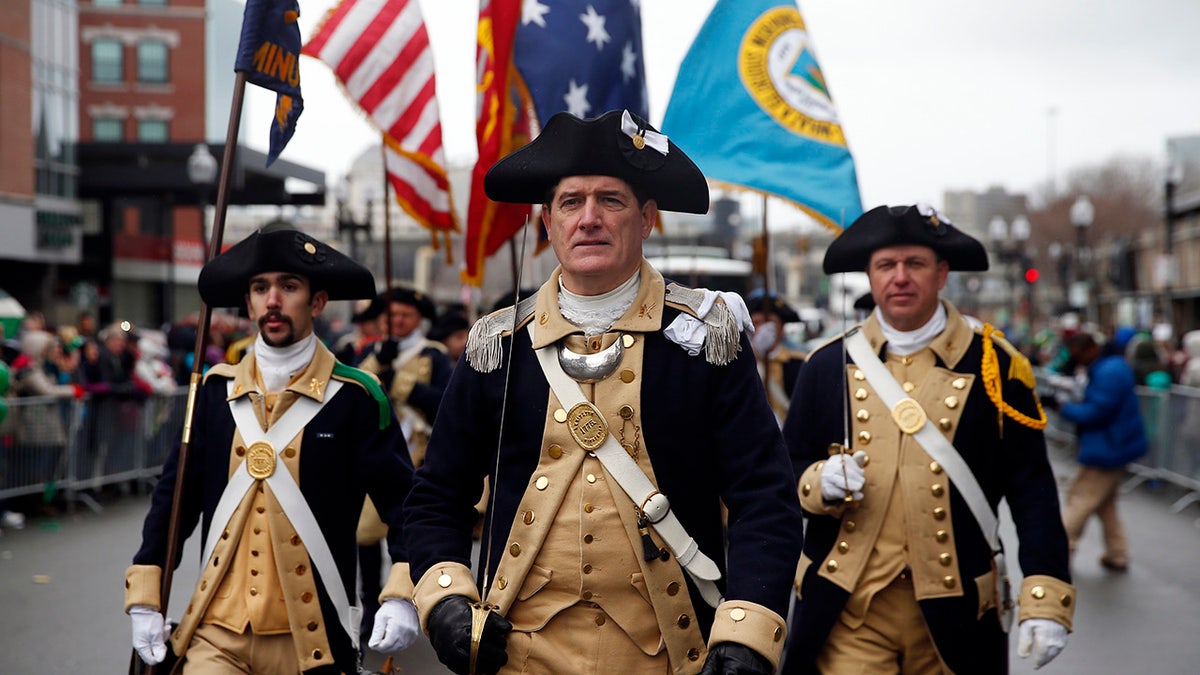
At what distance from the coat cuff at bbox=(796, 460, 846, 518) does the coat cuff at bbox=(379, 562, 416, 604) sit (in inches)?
57.3

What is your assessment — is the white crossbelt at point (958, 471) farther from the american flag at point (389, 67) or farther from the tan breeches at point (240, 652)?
the american flag at point (389, 67)

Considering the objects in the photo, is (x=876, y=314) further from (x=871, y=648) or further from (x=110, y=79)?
(x=110, y=79)

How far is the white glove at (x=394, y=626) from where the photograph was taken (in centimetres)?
372

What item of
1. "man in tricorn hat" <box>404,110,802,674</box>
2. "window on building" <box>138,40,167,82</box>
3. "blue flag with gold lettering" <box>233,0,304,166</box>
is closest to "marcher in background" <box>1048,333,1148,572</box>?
"blue flag with gold lettering" <box>233,0,304,166</box>

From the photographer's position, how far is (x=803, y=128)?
729 cm

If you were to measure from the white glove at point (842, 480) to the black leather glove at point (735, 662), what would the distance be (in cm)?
159

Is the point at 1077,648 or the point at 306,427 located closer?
the point at 306,427

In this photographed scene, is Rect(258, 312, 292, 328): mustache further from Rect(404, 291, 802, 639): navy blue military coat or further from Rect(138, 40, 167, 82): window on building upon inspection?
Rect(138, 40, 167, 82): window on building

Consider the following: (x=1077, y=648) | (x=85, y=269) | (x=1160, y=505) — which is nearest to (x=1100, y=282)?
(x=85, y=269)

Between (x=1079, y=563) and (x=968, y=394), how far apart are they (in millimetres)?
7153

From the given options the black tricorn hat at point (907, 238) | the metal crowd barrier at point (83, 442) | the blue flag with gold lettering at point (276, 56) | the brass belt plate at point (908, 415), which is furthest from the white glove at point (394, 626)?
the metal crowd barrier at point (83, 442)

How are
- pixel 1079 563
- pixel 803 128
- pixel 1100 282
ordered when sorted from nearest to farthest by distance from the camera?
pixel 803 128 < pixel 1079 563 < pixel 1100 282

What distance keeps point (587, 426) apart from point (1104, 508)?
8.75 meters

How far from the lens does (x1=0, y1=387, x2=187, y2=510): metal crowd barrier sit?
12.3m
